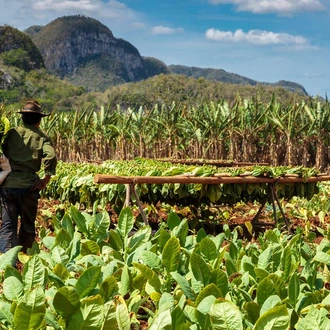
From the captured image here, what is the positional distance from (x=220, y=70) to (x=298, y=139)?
15939cm

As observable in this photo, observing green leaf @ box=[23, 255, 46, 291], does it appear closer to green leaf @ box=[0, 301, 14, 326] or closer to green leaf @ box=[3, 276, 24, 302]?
green leaf @ box=[3, 276, 24, 302]

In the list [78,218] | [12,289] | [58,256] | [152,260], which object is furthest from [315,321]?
[78,218]

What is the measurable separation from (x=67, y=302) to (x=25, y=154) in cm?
368

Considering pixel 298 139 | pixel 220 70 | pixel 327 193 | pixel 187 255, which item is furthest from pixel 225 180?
pixel 220 70

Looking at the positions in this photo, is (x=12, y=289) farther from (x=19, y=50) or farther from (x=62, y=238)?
(x=19, y=50)

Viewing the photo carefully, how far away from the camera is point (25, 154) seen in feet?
17.5

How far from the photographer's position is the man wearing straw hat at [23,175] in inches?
208

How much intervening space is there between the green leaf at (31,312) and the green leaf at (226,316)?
0.53 metres

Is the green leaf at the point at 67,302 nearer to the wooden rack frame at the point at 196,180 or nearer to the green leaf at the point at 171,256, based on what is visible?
the green leaf at the point at 171,256

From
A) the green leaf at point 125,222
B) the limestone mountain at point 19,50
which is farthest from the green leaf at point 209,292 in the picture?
the limestone mountain at point 19,50

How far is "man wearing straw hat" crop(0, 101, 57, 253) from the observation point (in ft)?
17.4

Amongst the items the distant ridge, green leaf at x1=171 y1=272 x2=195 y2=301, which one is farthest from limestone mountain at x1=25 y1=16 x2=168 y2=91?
green leaf at x1=171 y1=272 x2=195 y2=301

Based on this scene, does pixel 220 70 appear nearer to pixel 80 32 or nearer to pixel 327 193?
pixel 80 32

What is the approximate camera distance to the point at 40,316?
5.69 ft
